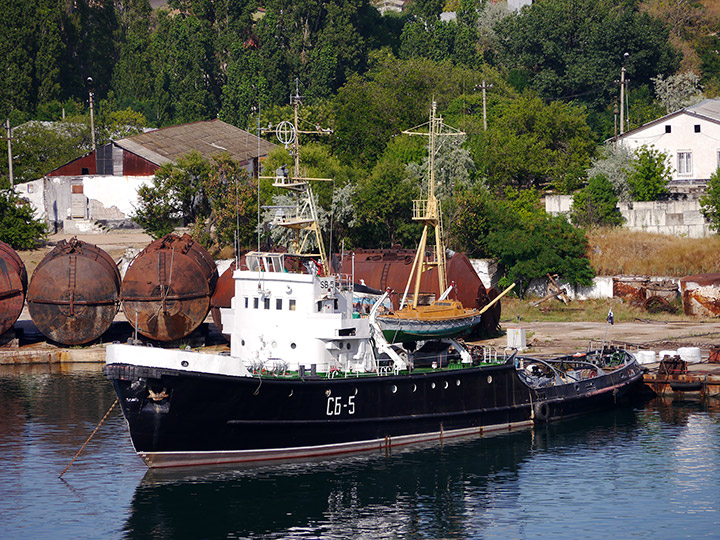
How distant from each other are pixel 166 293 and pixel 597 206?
113 ft

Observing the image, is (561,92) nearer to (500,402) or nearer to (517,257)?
(517,257)

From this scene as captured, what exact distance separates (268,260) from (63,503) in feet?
37.3

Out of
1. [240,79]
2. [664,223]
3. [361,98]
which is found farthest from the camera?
[240,79]

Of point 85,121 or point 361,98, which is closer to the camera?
point 361,98

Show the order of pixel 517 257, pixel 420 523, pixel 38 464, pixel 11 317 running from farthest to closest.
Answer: pixel 517 257
pixel 11 317
pixel 38 464
pixel 420 523

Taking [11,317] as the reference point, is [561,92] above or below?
above

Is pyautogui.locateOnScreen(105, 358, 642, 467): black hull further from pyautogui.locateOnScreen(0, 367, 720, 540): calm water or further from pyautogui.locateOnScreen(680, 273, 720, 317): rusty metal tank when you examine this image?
pyautogui.locateOnScreen(680, 273, 720, 317): rusty metal tank

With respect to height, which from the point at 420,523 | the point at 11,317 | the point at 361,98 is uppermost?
the point at 361,98

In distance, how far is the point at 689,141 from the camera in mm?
79375

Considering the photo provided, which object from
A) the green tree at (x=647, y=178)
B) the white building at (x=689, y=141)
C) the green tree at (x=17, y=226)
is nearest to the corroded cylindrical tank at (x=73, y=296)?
the green tree at (x=17, y=226)

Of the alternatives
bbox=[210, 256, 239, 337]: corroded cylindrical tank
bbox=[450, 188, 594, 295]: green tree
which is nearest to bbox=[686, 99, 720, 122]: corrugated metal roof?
bbox=[450, 188, 594, 295]: green tree

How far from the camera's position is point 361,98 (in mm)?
93250

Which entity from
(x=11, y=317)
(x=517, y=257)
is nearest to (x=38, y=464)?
(x=11, y=317)

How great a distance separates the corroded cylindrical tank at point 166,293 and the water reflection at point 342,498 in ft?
65.5
